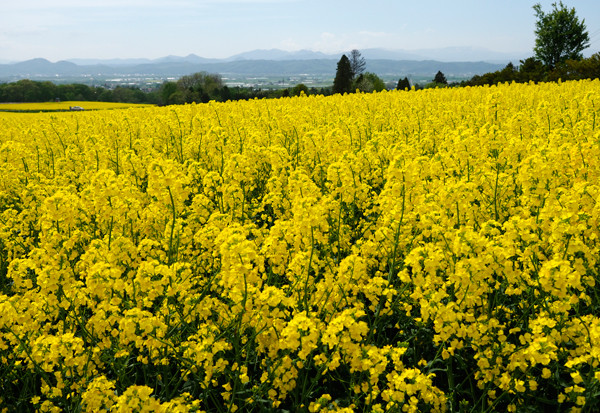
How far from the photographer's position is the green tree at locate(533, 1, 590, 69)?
4584 centimetres

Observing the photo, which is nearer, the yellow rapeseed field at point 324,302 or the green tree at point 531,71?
the yellow rapeseed field at point 324,302

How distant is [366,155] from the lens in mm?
5547

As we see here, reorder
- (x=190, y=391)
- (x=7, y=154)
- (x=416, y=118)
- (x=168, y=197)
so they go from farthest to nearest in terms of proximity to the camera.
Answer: (x=416, y=118), (x=7, y=154), (x=168, y=197), (x=190, y=391)

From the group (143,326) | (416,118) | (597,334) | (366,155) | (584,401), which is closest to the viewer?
(597,334)

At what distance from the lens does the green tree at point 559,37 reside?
45844 mm

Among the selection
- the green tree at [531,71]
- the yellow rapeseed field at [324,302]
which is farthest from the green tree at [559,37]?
the yellow rapeseed field at [324,302]

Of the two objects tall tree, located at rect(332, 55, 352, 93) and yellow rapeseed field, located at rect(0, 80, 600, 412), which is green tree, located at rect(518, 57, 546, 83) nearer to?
tall tree, located at rect(332, 55, 352, 93)

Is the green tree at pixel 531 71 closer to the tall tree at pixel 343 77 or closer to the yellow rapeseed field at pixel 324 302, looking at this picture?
the tall tree at pixel 343 77

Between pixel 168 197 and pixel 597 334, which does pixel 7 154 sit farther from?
pixel 597 334

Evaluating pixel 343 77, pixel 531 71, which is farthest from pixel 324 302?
pixel 343 77

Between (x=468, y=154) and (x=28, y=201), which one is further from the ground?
(x=468, y=154)

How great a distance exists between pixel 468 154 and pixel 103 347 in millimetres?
4122

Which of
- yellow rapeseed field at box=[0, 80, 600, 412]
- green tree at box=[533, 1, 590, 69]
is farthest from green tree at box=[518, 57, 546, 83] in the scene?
yellow rapeseed field at box=[0, 80, 600, 412]

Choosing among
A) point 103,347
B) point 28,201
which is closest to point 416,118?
point 28,201
